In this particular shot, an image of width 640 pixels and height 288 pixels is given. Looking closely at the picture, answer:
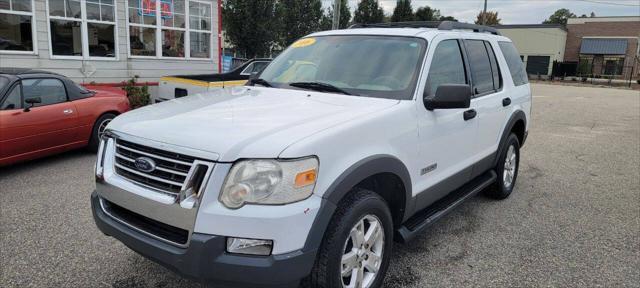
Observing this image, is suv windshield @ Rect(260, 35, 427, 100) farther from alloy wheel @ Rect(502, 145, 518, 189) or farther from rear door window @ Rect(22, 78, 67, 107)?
rear door window @ Rect(22, 78, 67, 107)

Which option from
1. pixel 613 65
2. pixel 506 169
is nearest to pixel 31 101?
→ pixel 506 169

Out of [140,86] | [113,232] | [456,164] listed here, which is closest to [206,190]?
[113,232]

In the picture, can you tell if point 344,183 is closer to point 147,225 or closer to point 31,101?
point 147,225

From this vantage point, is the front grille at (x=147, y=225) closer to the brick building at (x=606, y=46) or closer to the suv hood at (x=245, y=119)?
the suv hood at (x=245, y=119)

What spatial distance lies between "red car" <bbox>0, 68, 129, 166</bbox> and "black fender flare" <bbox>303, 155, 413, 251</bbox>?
516 cm

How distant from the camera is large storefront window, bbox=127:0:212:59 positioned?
1229cm

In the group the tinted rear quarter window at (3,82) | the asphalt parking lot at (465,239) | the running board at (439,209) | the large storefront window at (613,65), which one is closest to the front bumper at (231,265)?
the asphalt parking lot at (465,239)

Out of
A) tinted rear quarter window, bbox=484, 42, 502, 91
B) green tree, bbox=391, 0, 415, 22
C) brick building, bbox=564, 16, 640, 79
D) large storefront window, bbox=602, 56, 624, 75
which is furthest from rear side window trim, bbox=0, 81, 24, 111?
large storefront window, bbox=602, 56, 624, 75

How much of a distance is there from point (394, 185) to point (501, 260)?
1.31 m

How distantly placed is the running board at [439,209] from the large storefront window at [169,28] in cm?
1029

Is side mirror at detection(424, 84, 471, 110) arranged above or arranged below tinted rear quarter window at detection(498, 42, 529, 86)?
below

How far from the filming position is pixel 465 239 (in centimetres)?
424

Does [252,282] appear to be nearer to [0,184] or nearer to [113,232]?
[113,232]

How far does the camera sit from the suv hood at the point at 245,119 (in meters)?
2.42
